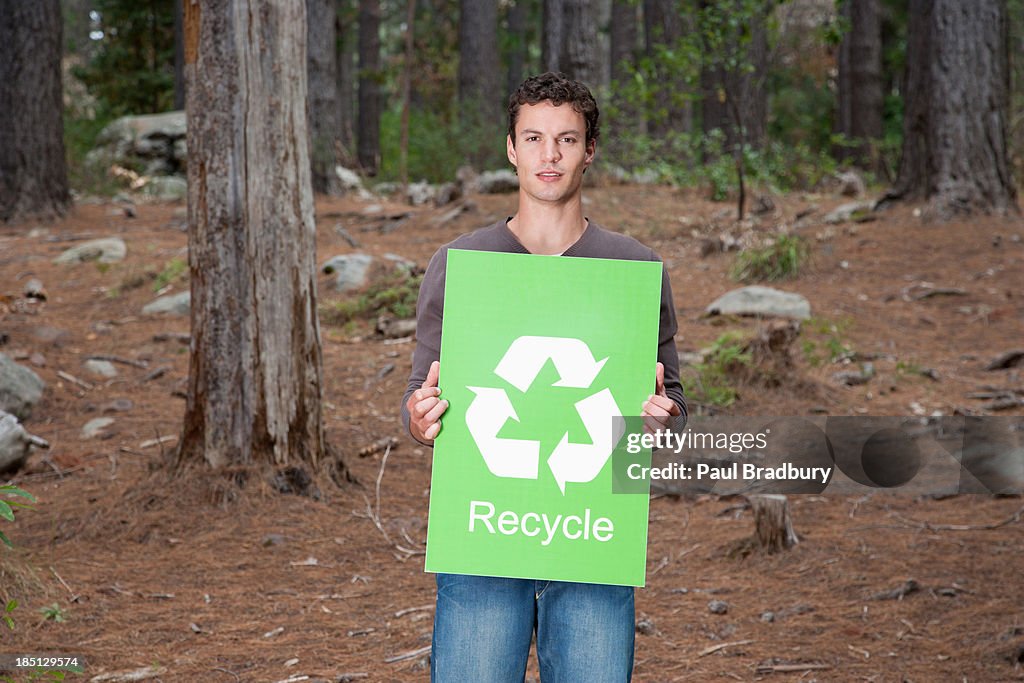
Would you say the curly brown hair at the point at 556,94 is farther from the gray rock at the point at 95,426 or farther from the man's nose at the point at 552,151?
the gray rock at the point at 95,426

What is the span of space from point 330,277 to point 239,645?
5.34 meters

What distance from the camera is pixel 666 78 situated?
16.6 meters

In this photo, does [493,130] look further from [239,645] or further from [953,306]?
[239,645]

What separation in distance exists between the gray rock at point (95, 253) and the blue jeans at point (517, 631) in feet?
27.8

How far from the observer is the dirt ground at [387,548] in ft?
11.3

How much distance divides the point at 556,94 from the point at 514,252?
312 mm

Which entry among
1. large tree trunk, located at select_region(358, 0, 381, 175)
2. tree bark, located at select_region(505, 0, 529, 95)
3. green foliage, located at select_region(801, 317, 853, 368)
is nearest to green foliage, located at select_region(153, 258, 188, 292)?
green foliage, located at select_region(801, 317, 853, 368)

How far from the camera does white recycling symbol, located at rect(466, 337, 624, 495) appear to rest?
186cm

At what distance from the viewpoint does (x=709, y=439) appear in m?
5.23

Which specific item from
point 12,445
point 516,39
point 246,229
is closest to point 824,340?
point 246,229

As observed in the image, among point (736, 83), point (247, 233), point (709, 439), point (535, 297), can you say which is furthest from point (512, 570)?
point (736, 83)

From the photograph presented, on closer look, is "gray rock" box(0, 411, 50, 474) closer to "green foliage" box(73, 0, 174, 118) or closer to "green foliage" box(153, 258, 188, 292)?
"green foliage" box(153, 258, 188, 292)

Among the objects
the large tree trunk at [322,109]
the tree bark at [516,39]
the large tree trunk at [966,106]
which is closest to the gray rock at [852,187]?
the large tree trunk at [966,106]

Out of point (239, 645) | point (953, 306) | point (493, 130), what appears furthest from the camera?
point (493, 130)
